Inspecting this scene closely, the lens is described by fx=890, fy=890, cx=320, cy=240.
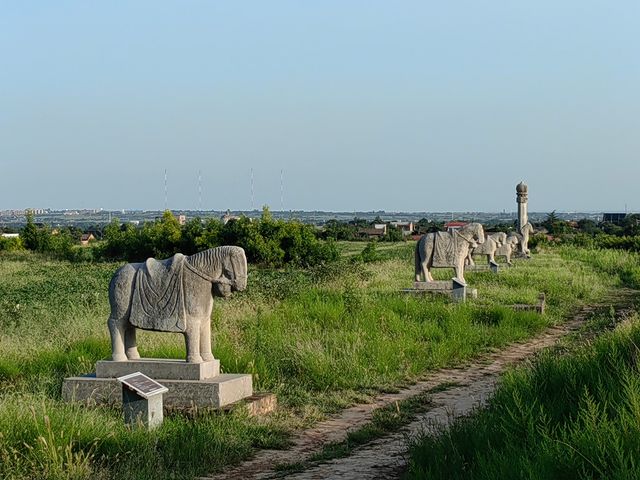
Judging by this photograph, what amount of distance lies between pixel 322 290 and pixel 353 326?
444cm

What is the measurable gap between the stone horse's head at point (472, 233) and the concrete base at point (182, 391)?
12.8 metres

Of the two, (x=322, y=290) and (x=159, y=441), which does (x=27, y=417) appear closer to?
(x=159, y=441)

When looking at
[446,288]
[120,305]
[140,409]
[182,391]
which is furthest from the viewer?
[446,288]

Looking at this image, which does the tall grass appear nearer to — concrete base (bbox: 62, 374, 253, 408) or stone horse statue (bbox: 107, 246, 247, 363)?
concrete base (bbox: 62, 374, 253, 408)

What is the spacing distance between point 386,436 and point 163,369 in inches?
114

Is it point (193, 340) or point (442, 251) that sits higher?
point (442, 251)

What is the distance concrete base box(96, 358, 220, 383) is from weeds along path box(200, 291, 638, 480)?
1.48 m

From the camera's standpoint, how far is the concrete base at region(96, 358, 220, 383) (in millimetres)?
10812

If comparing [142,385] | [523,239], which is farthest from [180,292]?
[523,239]

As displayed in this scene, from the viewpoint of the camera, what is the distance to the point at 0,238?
53.5 meters

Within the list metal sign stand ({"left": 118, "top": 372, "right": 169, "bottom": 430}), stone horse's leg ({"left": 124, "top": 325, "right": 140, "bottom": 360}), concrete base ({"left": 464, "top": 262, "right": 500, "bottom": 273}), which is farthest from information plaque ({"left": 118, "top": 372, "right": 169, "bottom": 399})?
concrete base ({"left": 464, "top": 262, "right": 500, "bottom": 273})

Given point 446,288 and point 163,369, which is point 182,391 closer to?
point 163,369

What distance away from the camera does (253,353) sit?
1361 cm

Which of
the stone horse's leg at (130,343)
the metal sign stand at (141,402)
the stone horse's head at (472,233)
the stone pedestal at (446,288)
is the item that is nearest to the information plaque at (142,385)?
the metal sign stand at (141,402)
